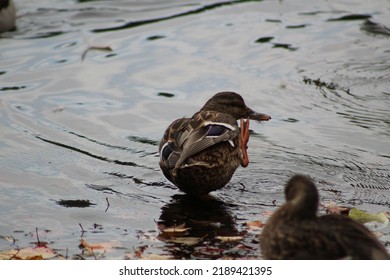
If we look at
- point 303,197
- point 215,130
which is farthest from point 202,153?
point 303,197

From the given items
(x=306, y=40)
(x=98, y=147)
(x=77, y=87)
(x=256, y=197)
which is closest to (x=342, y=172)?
(x=256, y=197)

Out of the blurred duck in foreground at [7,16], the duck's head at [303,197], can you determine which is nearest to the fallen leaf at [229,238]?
the duck's head at [303,197]

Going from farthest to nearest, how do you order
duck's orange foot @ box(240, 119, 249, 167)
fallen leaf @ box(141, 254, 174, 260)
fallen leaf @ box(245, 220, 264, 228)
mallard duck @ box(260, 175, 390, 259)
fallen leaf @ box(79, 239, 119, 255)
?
duck's orange foot @ box(240, 119, 249, 167) → fallen leaf @ box(245, 220, 264, 228) → fallen leaf @ box(79, 239, 119, 255) → fallen leaf @ box(141, 254, 174, 260) → mallard duck @ box(260, 175, 390, 259)

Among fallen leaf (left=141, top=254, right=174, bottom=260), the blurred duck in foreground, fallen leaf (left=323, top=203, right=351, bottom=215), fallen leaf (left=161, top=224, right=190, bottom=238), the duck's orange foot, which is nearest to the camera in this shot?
fallen leaf (left=141, top=254, right=174, bottom=260)

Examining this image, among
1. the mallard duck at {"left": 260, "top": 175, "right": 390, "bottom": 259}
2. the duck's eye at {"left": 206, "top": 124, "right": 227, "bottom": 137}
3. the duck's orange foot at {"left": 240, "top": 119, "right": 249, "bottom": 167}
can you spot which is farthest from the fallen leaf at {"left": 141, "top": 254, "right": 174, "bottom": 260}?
the duck's orange foot at {"left": 240, "top": 119, "right": 249, "bottom": 167}

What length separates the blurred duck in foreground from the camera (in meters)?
16.4

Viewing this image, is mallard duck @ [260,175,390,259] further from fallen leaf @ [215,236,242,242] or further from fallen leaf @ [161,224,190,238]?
fallen leaf @ [161,224,190,238]

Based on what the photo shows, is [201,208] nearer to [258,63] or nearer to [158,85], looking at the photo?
[158,85]

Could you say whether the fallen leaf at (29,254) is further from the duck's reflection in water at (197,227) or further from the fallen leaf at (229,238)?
the fallen leaf at (229,238)

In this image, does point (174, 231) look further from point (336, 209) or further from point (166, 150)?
point (336, 209)

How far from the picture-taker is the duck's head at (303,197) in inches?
239

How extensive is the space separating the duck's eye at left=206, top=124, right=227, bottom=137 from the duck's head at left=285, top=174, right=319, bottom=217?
9.30ft

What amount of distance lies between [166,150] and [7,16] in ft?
26.8

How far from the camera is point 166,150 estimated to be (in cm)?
914
